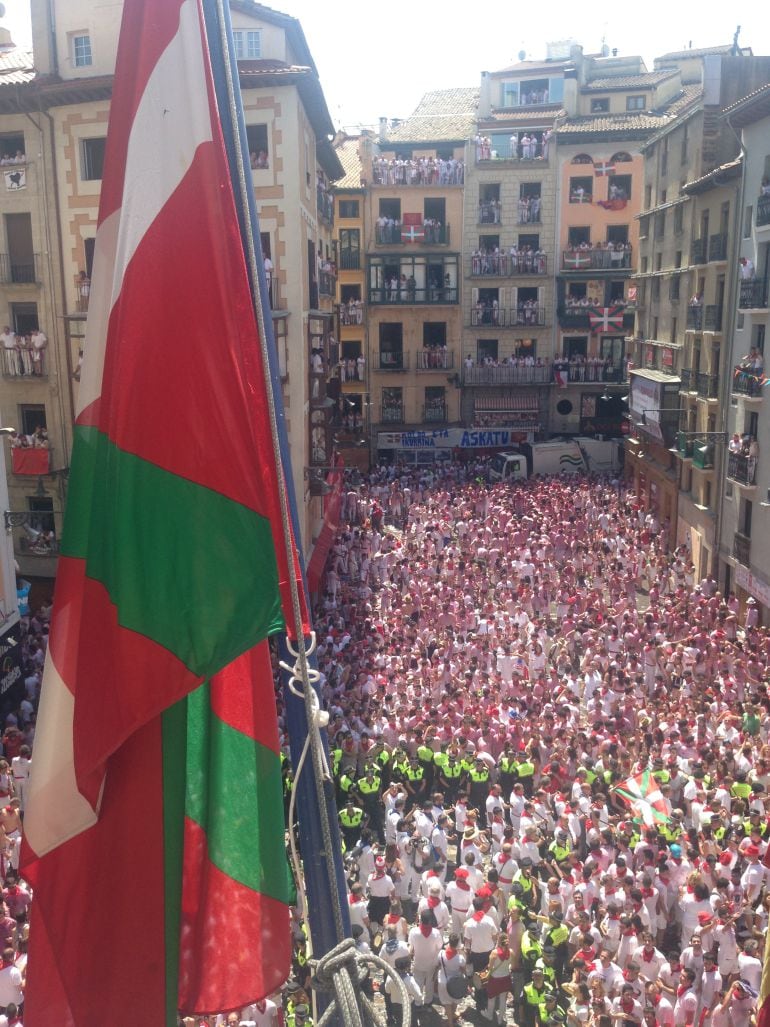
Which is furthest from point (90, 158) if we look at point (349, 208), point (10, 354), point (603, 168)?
point (603, 168)

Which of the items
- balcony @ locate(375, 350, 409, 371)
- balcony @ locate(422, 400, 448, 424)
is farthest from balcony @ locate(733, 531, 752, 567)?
balcony @ locate(375, 350, 409, 371)

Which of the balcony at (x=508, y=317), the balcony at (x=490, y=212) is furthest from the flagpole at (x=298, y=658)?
the balcony at (x=490, y=212)

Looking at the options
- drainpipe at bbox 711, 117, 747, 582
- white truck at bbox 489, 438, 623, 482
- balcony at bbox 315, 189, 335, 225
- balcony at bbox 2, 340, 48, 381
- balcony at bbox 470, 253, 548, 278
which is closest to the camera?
balcony at bbox 2, 340, 48, 381

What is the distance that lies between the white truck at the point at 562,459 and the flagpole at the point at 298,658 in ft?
127

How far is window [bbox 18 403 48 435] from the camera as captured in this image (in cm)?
2802

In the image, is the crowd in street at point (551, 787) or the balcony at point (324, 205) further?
the balcony at point (324, 205)

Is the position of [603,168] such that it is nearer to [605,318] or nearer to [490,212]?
[490,212]

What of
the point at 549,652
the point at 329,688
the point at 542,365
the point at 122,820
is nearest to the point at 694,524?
the point at 549,652

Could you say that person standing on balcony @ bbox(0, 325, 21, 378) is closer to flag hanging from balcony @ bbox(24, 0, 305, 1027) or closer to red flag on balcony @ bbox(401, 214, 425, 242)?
flag hanging from balcony @ bbox(24, 0, 305, 1027)

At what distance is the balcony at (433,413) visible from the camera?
49.8 metres

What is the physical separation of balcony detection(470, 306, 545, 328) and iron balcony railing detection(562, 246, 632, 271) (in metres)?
2.62

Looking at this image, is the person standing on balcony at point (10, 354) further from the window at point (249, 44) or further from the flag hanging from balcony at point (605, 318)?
the flag hanging from balcony at point (605, 318)

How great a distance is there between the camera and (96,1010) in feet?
14.6

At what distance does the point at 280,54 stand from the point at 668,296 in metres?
16.8
